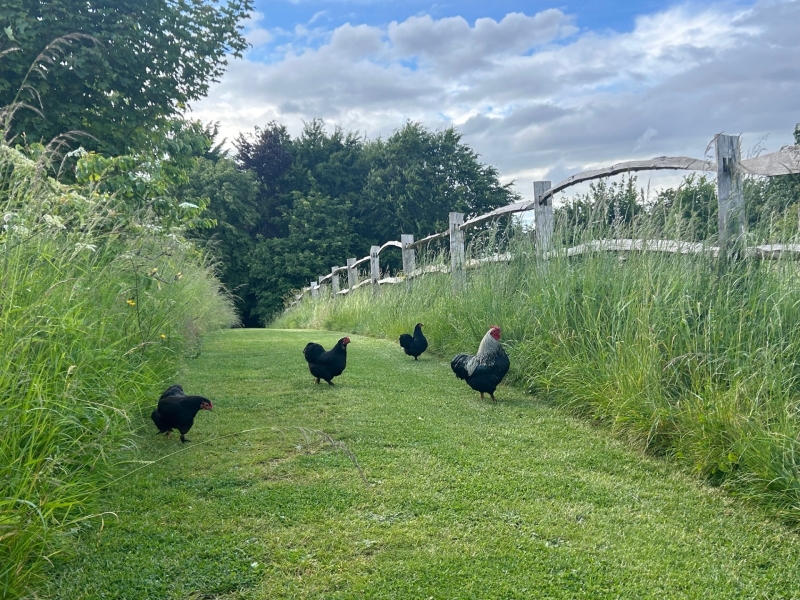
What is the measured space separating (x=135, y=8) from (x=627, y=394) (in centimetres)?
821

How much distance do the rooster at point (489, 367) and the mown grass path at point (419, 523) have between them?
606mm

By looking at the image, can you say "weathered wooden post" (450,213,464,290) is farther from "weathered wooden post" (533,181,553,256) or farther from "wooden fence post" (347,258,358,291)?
"wooden fence post" (347,258,358,291)

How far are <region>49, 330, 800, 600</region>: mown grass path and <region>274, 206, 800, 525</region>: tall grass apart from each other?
190mm

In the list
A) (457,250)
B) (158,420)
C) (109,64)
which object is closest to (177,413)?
(158,420)

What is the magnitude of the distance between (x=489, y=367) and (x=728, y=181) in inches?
83.4

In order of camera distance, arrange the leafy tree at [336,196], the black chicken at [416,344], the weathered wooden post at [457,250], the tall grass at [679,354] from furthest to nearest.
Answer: the leafy tree at [336,196]
the weathered wooden post at [457,250]
the black chicken at [416,344]
the tall grass at [679,354]

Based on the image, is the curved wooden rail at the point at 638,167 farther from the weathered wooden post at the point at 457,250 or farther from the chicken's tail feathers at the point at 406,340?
the chicken's tail feathers at the point at 406,340

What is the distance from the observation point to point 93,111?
768cm

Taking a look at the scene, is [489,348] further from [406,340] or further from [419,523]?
[419,523]

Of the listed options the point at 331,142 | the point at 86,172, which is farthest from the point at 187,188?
the point at 86,172

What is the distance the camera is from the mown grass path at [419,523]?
183 centimetres

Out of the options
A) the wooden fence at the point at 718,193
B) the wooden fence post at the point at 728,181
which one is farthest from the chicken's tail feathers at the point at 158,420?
the wooden fence post at the point at 728,181

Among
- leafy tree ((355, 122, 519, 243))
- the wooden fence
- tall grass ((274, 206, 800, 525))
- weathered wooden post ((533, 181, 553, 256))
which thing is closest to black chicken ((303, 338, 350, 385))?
tall grass ((274, 206, 800, 525))

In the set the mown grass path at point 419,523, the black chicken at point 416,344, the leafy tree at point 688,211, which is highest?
the leafy tree at point 688,211
